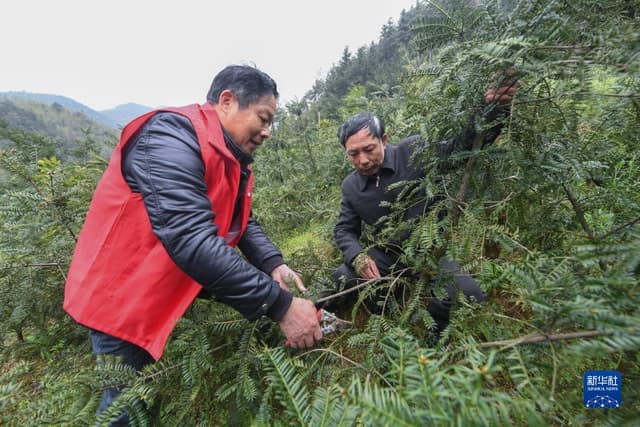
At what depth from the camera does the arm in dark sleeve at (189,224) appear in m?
1.20

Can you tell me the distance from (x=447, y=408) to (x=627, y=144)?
1.45m

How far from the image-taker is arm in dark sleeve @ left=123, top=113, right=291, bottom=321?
1.20m

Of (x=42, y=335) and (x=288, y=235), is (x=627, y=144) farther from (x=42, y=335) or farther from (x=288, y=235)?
(x=288, y=235)

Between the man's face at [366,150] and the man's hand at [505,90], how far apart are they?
1.38 metres

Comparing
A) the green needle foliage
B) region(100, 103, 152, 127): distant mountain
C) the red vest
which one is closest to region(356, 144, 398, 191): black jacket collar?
the green needle foliage

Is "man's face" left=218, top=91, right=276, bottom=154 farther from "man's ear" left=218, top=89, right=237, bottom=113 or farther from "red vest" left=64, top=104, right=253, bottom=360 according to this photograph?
Result: "red vest" left=64, top=104, right=253, bottom=360

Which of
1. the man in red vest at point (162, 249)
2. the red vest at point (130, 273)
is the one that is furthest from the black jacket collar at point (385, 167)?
the red vest at point (130, 273)

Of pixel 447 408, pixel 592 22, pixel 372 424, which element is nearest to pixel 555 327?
pixel 447 408

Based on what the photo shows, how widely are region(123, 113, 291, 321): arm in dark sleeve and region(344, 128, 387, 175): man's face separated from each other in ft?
4.83

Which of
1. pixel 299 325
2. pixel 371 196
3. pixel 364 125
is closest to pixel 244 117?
pixel 364 125

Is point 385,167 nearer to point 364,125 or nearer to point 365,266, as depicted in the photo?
point 364,125

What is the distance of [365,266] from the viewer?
1.90m

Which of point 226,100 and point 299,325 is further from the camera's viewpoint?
point 226,100

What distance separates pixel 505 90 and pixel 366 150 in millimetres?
1476
